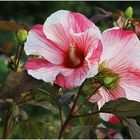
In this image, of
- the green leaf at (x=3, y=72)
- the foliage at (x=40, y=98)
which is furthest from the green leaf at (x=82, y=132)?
the green leaf at (x=3, y=72)

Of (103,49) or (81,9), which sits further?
(81,9)

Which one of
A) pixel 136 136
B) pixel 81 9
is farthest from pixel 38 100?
pixel 81 9

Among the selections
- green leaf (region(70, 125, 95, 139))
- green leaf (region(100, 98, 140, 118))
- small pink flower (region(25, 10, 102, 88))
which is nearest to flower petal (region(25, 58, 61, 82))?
small pink flower (region(25, 10, 102, 88))

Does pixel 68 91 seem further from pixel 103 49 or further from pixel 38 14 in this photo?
pixel 38 14

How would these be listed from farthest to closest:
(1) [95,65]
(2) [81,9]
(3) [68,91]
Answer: (2) [81,9], (3) [68,91], (1) [95,65]

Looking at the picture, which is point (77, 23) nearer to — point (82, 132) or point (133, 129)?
point (133, 129)

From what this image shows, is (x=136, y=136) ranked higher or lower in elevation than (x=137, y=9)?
higher

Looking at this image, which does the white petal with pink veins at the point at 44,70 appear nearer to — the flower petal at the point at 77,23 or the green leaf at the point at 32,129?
the flower petal at the point at 77,23
